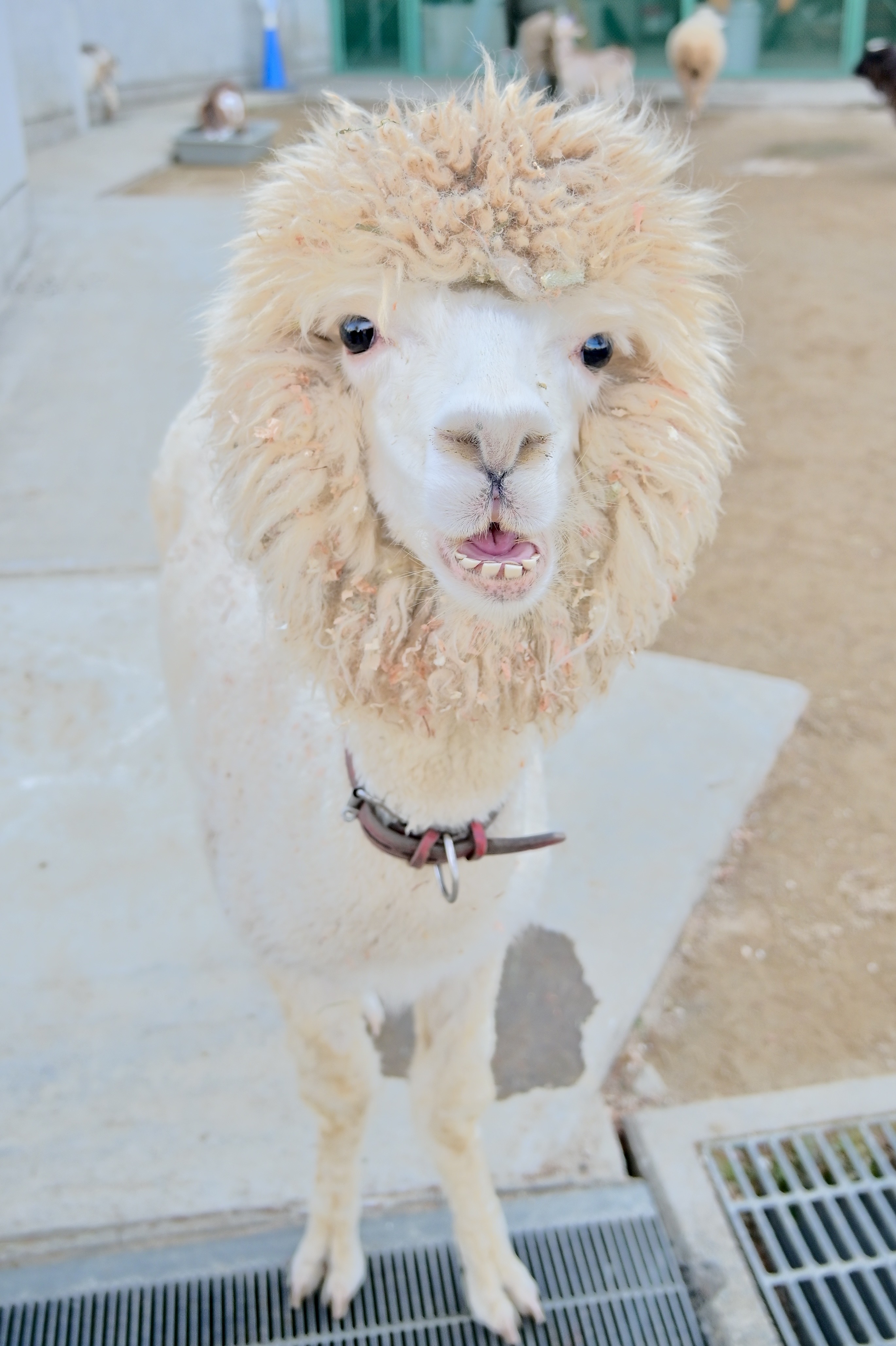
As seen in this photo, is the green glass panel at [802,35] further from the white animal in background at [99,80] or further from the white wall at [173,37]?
the white animal in background at [99,80]

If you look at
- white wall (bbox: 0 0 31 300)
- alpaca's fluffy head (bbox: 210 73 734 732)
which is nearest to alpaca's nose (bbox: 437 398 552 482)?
alpaca's fluffy head (bbox: 210 73 734 732)

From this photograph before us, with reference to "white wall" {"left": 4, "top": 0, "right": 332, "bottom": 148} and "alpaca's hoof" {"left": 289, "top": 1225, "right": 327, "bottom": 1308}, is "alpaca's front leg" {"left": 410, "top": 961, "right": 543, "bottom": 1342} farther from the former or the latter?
"white wall" {"left": 4, "top": 0, "right": 332, "bottom": 148}

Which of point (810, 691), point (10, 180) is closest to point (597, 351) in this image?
point (810, 691)

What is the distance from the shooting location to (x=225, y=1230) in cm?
182

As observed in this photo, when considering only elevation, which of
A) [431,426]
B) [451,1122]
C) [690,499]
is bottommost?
[451,1122]

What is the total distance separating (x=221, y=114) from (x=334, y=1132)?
1050 centimetres

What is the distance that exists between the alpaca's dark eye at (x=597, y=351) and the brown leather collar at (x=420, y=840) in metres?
0.61

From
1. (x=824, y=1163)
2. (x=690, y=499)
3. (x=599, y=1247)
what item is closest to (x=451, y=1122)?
(x=599, y=1247)

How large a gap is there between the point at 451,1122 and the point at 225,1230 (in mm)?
449

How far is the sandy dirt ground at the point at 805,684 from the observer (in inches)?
88.8

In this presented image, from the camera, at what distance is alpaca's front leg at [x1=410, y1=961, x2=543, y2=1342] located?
1719mm

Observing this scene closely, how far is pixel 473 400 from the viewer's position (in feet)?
3.47

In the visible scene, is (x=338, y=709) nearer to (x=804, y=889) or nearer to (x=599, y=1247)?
(x=599, y=1247)

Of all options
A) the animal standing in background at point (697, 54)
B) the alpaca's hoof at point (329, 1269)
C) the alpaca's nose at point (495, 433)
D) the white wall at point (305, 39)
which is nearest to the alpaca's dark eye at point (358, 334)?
the alpaca's nose at point (495, 433)
